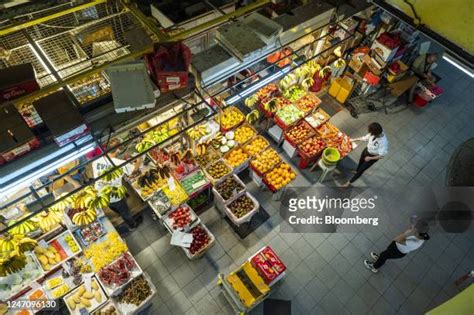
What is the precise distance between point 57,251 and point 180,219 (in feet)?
7.94

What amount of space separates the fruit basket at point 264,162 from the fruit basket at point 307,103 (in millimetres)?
1696

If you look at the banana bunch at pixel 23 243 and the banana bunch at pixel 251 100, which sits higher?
the banana bunch at pixel 251 100

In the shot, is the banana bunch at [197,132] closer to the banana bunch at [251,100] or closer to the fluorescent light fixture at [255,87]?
the fluorescent light fixture at [255,87]

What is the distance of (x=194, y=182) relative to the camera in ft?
24.3

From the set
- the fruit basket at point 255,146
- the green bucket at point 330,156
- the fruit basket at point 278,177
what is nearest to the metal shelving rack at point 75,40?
the fruit basket at point 255,146

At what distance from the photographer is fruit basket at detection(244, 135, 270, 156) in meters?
8.13

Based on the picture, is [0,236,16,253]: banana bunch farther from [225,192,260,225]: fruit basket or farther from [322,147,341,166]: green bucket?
[322,147,341,166]: green bucket

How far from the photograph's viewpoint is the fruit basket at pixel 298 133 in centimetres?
870

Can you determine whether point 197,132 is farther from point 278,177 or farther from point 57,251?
point 57,251

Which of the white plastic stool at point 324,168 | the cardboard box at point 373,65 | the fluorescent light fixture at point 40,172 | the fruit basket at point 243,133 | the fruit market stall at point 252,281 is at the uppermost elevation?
the fluorescent light fixture at point 40,172

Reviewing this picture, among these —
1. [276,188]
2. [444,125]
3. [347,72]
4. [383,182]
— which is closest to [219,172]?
[276,188]

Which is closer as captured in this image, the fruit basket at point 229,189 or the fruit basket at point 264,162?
the fruit basket at point 229,189

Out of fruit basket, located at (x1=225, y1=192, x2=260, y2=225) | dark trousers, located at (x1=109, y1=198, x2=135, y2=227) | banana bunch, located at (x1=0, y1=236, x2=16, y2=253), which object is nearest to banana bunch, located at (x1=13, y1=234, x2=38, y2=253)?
banana bunch, located at (x1=0, y1=236, x2=16, y2=253)

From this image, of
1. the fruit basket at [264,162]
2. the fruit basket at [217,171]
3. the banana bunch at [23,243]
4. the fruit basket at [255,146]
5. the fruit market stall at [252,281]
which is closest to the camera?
the banana bunch at [23,243]
